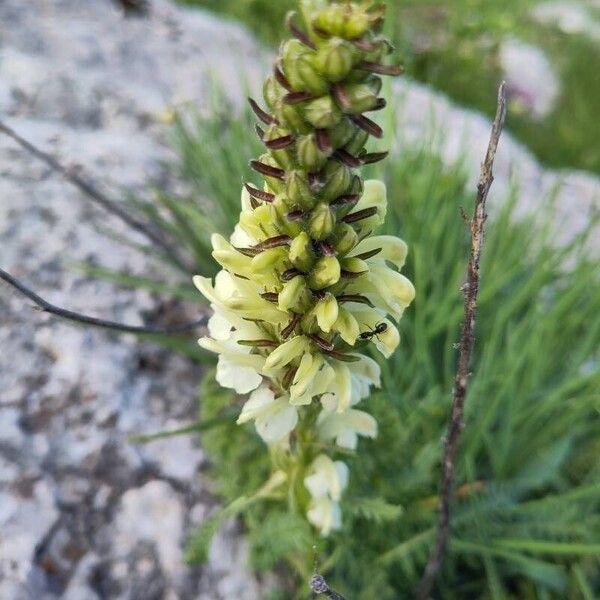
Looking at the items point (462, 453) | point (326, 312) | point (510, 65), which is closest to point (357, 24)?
point (326, 312)

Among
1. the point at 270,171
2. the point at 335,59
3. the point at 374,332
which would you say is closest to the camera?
the point at 335,59

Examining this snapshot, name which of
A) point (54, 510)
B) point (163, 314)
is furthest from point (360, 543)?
point (163, 314)

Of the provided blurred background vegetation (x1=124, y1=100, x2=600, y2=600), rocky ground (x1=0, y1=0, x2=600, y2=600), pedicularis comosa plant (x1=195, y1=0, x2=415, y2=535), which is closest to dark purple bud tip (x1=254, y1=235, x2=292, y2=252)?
pedicularis comosa plant (x1=195, y1=0, x2=415, y2=535)

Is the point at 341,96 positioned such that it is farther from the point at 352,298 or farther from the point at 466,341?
the point at 466,341

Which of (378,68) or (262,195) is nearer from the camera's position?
(378,68)

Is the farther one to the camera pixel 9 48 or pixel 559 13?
pixel 559 13

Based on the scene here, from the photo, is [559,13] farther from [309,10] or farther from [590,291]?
[309,10]
